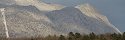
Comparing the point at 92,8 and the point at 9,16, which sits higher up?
the point at 92,8

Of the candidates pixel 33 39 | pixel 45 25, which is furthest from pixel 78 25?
pixel 33 39

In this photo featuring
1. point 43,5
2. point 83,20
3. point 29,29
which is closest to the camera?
point 29,29

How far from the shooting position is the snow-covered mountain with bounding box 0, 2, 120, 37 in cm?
5725

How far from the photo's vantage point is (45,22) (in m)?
63.8

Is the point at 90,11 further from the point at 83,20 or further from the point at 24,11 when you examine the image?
the point at 24,11

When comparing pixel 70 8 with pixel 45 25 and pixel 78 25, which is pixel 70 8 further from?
pixel 45 25

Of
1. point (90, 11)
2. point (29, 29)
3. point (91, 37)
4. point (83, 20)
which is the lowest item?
point (91, 37)

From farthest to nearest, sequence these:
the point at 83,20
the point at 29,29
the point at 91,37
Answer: the point at 83,20
the point at 29,29
the point at 91,37

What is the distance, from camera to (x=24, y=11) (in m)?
63.7

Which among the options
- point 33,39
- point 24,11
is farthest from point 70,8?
point 33,39

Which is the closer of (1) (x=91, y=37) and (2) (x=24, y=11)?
(1) (x=91, y=37)

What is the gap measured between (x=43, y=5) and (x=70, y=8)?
9.89 meters

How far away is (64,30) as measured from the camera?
6481 centimetres

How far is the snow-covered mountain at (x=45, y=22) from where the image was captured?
188 ft
